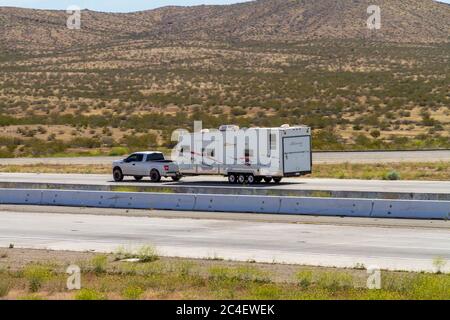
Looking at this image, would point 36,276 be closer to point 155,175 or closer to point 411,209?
point 411,209

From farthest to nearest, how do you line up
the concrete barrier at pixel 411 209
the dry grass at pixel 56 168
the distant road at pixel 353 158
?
1. the distant road at pixel 353 158
2. the dry grass at pixel 56 168
3. the concrete barrier at pixel 411 209

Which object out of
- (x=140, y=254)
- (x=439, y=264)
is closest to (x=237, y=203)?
(x=140, y=254)

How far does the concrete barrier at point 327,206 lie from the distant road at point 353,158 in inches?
895

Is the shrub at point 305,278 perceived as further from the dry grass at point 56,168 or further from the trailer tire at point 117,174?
the dry grass at point 56,168

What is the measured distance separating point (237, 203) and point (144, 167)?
13.0 meters

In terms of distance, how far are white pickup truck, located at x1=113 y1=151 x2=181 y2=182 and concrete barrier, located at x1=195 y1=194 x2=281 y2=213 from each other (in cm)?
1115

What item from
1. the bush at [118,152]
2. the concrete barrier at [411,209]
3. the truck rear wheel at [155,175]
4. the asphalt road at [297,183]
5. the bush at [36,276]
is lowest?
the bush at [36,276]

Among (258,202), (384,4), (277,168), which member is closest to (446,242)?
(258,202)

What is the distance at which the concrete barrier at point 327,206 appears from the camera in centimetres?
3067

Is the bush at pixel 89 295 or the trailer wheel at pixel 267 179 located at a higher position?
the trailer wheel at pixel 267 179

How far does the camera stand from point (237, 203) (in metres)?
32.9

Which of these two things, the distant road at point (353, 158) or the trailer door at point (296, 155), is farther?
the distant road at point (353, 158)

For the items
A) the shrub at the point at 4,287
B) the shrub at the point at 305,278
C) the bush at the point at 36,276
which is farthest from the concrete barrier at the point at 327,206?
the shrub at the point at 4,287

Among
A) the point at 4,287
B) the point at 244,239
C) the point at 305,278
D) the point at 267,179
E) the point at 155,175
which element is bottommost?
the point at 4,287
